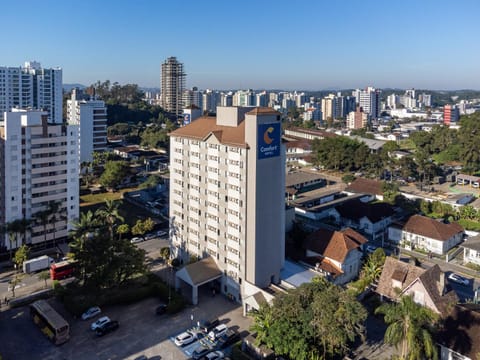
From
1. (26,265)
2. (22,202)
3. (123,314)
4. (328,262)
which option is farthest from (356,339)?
(22,202)

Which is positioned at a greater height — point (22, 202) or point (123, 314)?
point (22, 202)

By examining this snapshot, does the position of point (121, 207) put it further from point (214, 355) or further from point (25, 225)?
point (214, 355)

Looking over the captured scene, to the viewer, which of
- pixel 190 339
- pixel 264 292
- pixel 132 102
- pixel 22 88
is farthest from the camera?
pixel 132 102

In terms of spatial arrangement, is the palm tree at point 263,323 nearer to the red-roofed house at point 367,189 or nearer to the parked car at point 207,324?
the parked car at point 207,324

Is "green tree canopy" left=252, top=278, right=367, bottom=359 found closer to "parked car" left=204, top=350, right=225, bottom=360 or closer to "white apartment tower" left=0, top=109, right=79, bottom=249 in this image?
"parked car" left=204, top=350, right=225, bottom=360

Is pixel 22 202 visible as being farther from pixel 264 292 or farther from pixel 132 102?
pixel 132 102
